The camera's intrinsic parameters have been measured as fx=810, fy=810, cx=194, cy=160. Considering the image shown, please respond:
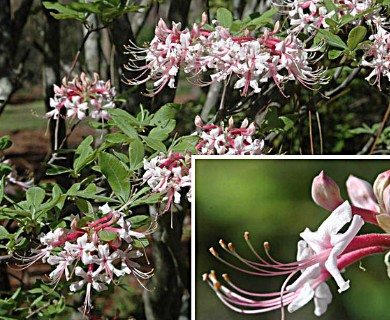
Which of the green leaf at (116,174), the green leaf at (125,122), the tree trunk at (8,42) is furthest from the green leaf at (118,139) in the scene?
the tree trunk at (8,42)

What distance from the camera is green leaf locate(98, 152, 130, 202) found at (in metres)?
1.36

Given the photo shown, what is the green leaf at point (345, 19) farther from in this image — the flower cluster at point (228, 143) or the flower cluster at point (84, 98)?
the flower cluster at point (84, 98)

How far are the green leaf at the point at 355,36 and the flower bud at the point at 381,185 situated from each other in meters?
0.36

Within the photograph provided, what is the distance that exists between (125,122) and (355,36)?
45 cm

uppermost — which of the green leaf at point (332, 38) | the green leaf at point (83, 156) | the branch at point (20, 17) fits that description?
the branch at point (20, 17)

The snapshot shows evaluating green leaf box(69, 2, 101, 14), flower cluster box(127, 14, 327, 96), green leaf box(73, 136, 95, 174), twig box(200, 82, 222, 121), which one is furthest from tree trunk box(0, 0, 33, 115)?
flower cluster box(127, 14, 327, 96)

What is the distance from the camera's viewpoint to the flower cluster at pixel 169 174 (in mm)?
1399

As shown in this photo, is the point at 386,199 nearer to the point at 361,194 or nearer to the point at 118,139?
the point at 361,194

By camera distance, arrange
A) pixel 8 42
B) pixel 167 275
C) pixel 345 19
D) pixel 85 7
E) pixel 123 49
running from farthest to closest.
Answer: pixel 8 42 → pixel 167 275 → pixel 123 49 → pixel 85 7 → pixel 345 19

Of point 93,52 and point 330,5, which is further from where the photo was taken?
point 93,52

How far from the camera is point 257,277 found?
1208 mm

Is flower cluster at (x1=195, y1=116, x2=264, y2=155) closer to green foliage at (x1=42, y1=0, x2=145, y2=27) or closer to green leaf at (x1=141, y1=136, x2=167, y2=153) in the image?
green leaf at (x1=141, y1=136, x2=167, y2=153)

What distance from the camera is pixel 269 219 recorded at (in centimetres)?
121

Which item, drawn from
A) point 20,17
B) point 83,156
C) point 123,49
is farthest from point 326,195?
point 20,17
